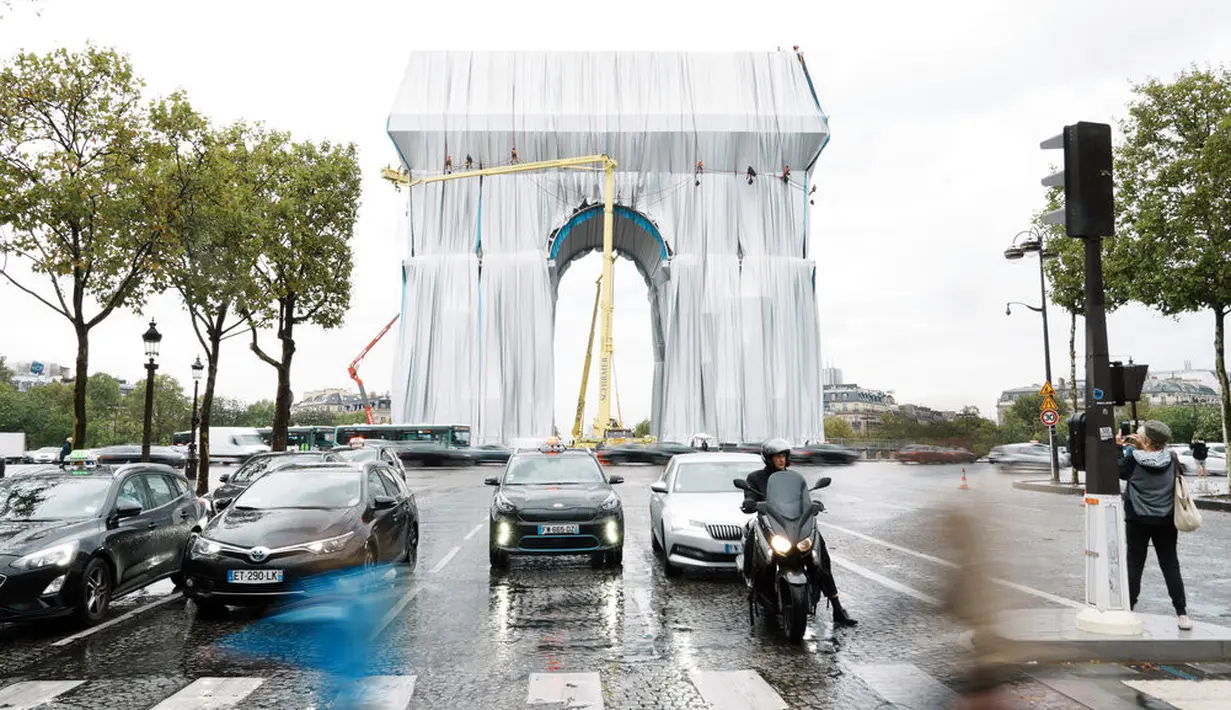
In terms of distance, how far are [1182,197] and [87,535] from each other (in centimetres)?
2304

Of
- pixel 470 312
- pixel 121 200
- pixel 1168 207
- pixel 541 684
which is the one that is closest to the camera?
pixel 541 684

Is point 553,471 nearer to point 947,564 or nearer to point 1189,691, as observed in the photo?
point 947,564

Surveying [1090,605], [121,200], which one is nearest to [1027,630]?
[1090,605]

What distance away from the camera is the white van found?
59.0 m

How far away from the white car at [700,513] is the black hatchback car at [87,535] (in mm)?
5475

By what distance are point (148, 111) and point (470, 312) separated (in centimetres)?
3428

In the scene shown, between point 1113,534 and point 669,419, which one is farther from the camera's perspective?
point 669,419

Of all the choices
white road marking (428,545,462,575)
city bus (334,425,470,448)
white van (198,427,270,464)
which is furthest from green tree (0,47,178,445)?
white van (198,427,270,464)

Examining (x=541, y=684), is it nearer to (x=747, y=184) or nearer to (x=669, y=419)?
(x=669, y=419)

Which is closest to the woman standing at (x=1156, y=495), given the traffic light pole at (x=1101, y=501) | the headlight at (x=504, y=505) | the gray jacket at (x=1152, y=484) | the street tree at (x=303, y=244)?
the gray jacket at (x=1152, y=484)

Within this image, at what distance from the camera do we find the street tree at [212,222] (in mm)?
19797

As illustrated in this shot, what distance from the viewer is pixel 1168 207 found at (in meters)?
22.2

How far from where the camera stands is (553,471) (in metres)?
12.9

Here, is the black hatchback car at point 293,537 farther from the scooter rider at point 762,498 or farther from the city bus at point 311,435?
the city bus at point 311,435
